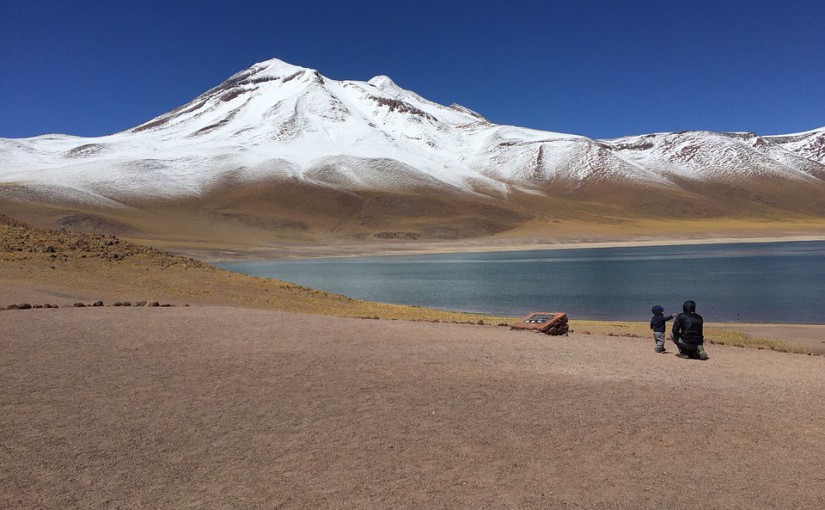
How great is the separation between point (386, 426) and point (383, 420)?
0.68ft

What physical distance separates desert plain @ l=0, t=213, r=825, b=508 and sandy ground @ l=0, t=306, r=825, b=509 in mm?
29

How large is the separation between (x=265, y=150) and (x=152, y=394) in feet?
646

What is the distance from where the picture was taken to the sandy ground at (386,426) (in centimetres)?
616

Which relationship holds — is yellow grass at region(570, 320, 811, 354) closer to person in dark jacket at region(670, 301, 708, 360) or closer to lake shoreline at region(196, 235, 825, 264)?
person in dark jacket at region(670, 301, 708, 360)

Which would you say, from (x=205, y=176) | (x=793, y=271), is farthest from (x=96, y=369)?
(x=205, y=176)

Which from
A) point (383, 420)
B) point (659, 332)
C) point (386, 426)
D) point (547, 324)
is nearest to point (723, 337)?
point (547, 324)

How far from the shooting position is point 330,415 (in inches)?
319

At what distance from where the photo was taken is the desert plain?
618 cm

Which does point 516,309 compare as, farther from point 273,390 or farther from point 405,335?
point 273,390

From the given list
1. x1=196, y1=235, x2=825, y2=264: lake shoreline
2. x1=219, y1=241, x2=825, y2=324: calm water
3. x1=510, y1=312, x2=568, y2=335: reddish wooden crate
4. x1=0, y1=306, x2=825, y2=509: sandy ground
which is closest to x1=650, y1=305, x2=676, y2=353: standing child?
x1=0, y1=306, x2=825, y2=509: sandy ground

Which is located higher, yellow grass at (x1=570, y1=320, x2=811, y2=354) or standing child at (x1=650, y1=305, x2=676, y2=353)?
standing child at (x1=650, y1=305, x2=676, y2=353)

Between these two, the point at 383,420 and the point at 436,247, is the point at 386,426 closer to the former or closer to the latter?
the point at 383,420

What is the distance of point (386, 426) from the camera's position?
25.5ft

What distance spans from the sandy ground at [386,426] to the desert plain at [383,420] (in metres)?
0.03
